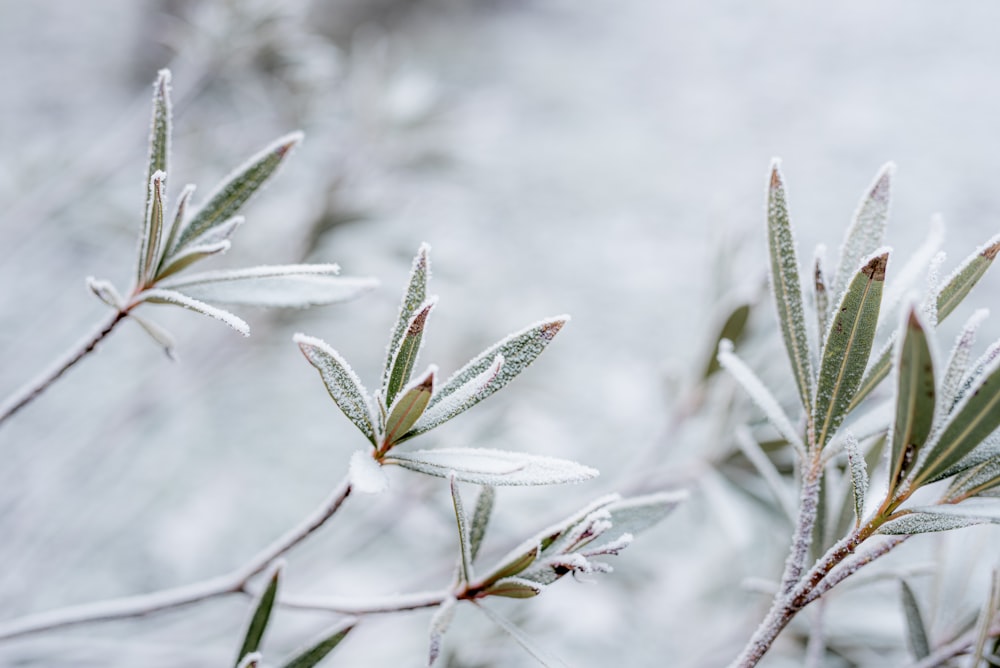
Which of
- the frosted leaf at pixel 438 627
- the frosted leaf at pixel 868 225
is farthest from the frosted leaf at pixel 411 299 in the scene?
the frosted leaf at pixel 868 225

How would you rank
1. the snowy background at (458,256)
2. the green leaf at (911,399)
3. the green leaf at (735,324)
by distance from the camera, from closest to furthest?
1. the green leaf at (911,399)
2. the green leaf at (735,324)
3. the snowy background at (458,256)

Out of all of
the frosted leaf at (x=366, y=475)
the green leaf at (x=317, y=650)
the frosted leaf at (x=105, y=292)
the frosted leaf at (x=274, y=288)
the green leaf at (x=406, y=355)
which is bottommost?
the green leaf at (x=317, y=650)

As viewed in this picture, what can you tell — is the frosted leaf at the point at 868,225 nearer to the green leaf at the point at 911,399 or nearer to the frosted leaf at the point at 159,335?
the green leaf at the point at 911,399

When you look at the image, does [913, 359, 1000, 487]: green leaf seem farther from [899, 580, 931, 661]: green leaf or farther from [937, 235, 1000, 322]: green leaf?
[899, 580, 931, 661]: green leaf

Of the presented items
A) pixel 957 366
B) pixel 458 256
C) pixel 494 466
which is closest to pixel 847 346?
pixel 957 366

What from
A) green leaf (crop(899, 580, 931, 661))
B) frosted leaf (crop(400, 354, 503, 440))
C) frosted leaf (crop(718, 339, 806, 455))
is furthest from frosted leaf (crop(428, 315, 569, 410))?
green leaf (crop(899, 580, 931, 661))

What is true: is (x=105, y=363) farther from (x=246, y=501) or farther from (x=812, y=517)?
(x=812, y=517)

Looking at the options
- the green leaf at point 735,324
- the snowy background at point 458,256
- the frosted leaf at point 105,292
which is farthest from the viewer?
the snowy background at point 458,256
